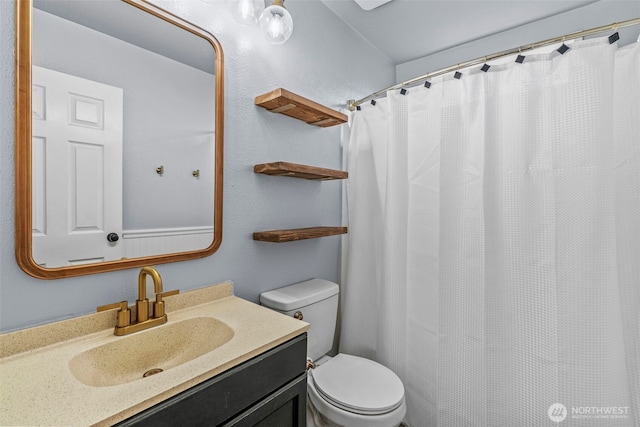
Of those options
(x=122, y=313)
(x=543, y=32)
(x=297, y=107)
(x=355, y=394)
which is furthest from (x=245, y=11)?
(x=543, y=32)

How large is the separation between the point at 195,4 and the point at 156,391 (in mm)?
1327

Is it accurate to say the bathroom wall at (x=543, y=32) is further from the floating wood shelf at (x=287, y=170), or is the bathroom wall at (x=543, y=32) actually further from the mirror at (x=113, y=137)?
the mirror at (x=113, y=137)

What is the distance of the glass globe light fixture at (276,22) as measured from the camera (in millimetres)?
1195

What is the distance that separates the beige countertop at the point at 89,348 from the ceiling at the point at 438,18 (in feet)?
5.86

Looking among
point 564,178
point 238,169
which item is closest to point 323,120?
point 238,169

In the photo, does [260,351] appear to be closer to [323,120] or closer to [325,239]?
[325,239]

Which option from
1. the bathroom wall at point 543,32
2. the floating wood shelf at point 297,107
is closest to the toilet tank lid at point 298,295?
the floating wood shelf at point 297,107

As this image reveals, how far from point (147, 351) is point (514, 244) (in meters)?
1.54

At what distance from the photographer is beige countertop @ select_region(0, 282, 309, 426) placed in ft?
1.90

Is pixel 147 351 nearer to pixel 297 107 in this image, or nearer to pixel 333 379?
pixel 333 379

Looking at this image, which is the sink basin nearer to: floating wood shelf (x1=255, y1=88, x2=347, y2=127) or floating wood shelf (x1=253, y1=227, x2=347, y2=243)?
floating wood shelf (x1=253, y1=227, x2=347, y2=243)

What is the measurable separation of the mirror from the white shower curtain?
1.05 meters

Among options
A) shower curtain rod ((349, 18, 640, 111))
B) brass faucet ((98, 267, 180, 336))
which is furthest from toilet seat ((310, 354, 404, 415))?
shower curtain rod ((349, 18, 640, 111))

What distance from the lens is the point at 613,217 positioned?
3.71 feet
